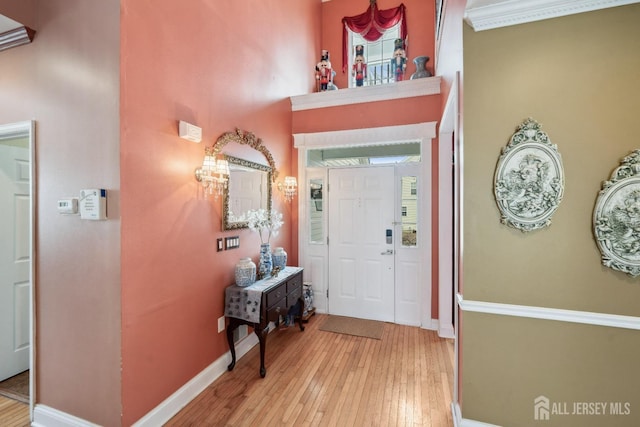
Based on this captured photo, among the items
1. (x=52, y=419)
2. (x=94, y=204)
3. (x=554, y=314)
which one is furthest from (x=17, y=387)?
(x=554, y=314)

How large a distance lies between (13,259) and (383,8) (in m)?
5.55

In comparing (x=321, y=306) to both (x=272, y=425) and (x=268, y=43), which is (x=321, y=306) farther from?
(x=268, y=43)

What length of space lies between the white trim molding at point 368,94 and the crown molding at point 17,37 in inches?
103

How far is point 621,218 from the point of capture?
1.51 m

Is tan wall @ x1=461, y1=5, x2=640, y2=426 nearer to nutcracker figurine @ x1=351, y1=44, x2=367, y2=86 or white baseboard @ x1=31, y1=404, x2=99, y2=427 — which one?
white baseboard @ x1=31, y1=404, x2=99, y2=427

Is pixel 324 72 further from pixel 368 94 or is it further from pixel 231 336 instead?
pixel 231 336

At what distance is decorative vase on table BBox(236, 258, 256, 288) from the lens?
2.58m

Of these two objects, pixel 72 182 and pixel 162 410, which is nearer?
pixel 72 182

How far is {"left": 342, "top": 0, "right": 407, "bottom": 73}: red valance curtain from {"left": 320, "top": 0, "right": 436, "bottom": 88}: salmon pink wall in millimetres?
108

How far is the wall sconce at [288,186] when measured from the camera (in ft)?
12.2

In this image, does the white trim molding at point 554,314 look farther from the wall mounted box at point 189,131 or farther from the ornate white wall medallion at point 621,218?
the wall mounted box at point 189,131

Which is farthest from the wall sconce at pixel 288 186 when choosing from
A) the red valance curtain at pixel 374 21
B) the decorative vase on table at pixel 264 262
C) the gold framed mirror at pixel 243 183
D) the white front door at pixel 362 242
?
the red valance curtain at pixel 374 21

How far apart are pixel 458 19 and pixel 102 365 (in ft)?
10.7

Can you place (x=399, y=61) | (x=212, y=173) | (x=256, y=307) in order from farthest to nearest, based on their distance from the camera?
(x=399, y=61)
(x=256, y=307)
(x=212, y=173)
